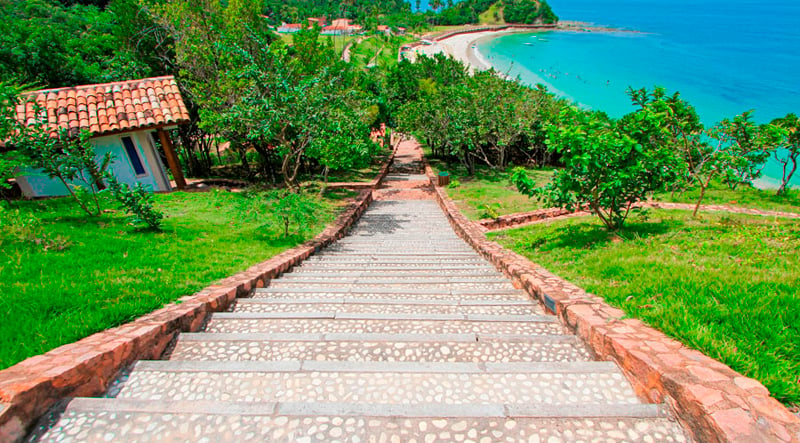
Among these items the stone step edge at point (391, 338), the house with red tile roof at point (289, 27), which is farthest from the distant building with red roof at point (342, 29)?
the stone step edge at point (391, 338)

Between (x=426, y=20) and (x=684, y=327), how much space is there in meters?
124

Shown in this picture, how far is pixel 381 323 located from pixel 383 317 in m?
0.07

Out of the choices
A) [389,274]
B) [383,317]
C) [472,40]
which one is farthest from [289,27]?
[383,317]

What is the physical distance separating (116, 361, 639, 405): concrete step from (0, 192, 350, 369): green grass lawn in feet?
2.93

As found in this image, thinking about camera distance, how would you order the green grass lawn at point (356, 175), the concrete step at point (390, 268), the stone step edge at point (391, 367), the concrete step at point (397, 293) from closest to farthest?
1. the stone step edge at point (391, 367)
2. the concrete step at point (397, 293)
3. the concrete step at point (390, 268)
4. the green grass lawn at point (356, 175)

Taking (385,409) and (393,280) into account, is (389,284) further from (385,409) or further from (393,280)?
(385,409)

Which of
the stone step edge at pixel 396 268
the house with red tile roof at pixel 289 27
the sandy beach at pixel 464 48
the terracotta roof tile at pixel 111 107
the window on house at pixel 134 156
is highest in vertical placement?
the house with red tile roof at pixel 289 27

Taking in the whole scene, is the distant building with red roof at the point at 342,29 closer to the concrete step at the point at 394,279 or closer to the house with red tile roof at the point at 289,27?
the house with red tile roof at the point at 289,27

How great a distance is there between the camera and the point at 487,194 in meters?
15.2

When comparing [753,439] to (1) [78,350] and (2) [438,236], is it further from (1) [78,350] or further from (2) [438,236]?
(2) [438,236]

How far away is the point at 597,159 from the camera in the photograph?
5711 millimetres

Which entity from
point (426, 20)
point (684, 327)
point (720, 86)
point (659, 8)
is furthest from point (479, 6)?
point (684, 327)

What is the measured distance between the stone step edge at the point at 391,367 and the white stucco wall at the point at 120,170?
11.4 metres

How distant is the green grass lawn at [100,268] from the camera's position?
329 cm
